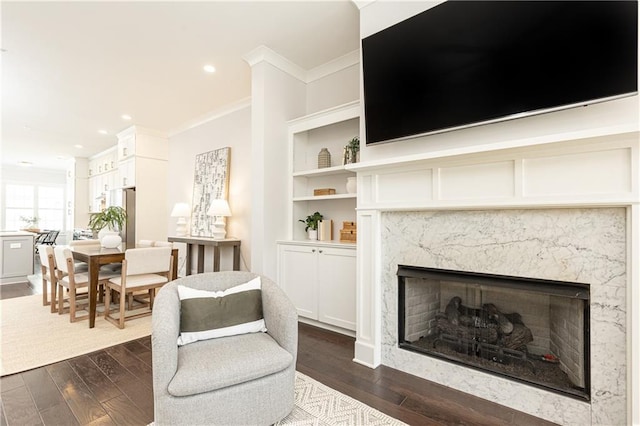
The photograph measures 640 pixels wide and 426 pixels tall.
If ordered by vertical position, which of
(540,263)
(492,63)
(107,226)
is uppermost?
(492,63)

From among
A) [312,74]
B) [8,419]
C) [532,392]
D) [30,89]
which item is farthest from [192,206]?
[532,392]

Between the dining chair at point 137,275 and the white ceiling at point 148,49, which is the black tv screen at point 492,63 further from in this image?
the dining chair at point 137,275

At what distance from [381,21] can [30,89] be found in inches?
197

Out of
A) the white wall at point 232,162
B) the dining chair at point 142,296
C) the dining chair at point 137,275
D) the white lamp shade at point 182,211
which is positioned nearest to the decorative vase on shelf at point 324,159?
the white wall at point 232,162

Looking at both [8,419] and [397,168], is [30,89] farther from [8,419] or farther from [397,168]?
[397,168]

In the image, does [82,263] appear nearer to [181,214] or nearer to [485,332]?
[181,214]

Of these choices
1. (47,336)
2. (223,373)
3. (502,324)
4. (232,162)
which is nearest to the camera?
(223,373)

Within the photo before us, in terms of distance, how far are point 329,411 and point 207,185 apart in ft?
14.0

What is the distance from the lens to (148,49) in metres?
3.25

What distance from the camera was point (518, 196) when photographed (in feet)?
5.84

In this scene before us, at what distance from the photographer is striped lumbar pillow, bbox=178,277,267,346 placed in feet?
5.85

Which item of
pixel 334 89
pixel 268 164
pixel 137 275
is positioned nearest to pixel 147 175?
pixel 137 275

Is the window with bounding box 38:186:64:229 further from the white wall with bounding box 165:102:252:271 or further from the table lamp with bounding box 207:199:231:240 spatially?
the table lamp with bounding box 207:199:231:240

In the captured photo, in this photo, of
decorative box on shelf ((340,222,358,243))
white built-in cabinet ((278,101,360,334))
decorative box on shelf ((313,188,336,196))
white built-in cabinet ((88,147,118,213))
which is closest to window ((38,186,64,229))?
white built-in cabinet ((88,147,118,213))
